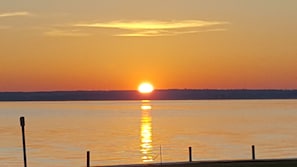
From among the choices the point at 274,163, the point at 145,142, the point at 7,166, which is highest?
the point at 145,142

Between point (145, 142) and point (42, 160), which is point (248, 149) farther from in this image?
point (42, 160)

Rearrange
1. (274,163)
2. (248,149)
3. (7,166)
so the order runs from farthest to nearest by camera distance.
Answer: (248,149), (7,166), (274,163)

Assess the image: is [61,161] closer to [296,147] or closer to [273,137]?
[296,147]

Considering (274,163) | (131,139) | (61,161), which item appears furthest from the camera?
(131,139)

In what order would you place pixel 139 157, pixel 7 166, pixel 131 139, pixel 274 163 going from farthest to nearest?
pixel 131 139 → pixel 139 157 → pixel 7 166 → pixel 274 163

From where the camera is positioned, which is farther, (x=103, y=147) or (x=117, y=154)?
(x=103, y=147)

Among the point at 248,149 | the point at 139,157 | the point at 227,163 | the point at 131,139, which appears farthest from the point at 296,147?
the point at 227,163

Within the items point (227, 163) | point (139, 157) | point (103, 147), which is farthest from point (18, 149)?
point (227, 163)

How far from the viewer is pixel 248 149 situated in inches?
3081

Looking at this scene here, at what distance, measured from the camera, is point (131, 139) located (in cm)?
9631

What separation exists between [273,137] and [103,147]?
77.6 feet

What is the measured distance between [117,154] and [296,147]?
58.1 ft

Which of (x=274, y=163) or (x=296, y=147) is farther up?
(x=296, y=147)

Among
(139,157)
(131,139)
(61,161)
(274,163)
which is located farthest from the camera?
(131,139)
